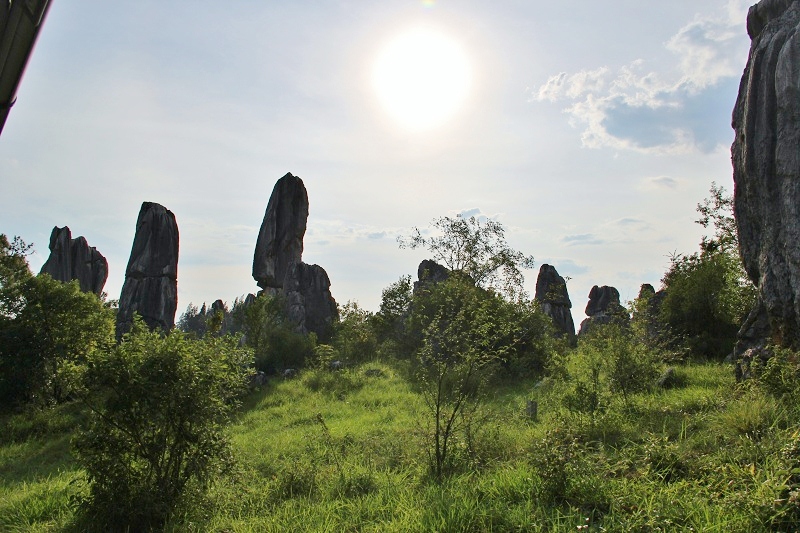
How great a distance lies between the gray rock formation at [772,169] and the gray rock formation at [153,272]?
24.3 metres

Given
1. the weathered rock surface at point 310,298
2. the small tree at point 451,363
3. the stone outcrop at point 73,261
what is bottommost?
the small tree at point 451,363

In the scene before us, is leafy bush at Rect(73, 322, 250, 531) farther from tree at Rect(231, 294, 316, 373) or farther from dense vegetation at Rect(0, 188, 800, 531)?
tree at Rect(231, 294, 316, 373)

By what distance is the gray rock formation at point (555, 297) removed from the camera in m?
35.4

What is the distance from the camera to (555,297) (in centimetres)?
3500

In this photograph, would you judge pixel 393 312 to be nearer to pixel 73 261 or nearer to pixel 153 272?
pixel 153 272

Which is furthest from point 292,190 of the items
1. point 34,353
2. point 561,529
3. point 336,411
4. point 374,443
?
point 561,529

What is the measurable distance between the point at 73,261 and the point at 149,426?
33.0 m

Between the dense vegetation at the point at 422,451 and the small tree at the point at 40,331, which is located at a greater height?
the small tree at the point at 40,331

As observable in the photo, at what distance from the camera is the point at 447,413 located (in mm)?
8805

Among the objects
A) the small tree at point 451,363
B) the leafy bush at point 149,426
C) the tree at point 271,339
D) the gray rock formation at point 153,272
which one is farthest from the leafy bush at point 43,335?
the gray rock formation at point 153,272

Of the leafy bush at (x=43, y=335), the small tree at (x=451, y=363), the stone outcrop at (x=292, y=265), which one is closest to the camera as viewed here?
the small tree at (x=451, y=363)

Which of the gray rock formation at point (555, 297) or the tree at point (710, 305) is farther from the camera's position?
the gray rock formation at point (555, 297)

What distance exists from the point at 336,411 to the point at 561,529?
30.6 ft

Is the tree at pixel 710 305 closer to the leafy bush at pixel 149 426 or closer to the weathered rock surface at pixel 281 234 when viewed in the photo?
the leafy bush at pixel 149 426
